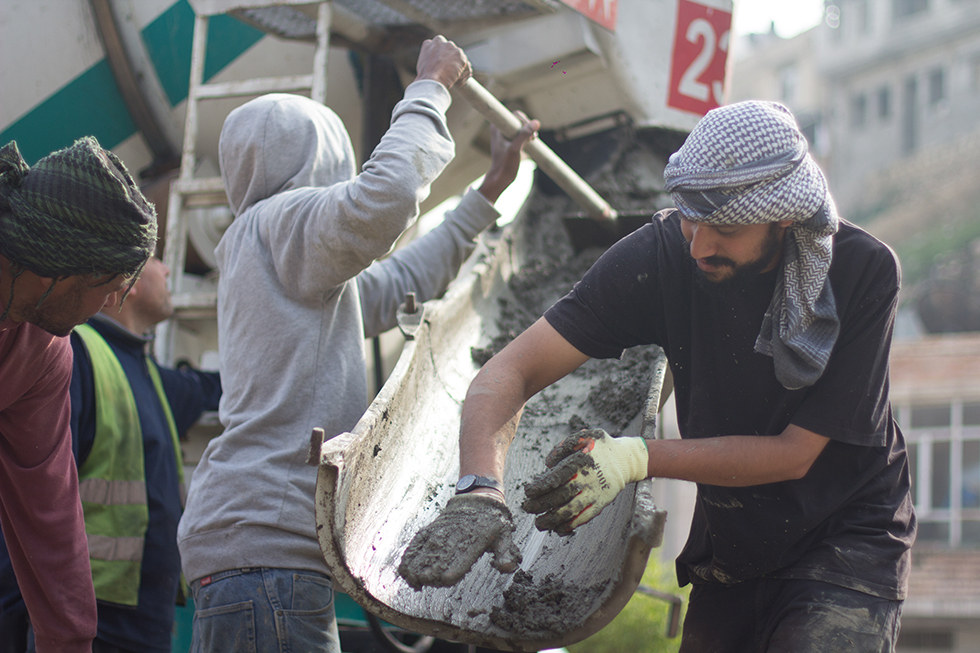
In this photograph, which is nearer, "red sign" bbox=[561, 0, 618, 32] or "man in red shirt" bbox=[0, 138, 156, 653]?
"man in red shirt" bbox=[0, 138, 156, 653]

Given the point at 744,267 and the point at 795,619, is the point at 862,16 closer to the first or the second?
the point at 744,267

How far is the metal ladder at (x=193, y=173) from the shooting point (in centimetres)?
314

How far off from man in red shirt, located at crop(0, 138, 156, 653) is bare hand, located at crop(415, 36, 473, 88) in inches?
32.2

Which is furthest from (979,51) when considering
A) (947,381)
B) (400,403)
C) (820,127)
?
(400,403)

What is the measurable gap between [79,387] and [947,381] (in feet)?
53.3

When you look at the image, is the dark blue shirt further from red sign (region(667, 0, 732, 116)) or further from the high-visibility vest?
red sign (region(667, 0, 732, 116))

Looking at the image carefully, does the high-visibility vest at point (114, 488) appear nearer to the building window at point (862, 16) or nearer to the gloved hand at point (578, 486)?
the gloved hand at point (578, 486)

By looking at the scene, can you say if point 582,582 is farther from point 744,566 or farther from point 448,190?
point 448,190

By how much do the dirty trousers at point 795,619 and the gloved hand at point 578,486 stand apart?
0.51 metres

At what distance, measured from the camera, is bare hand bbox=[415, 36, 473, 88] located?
234 cm

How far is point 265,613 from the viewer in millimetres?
1860

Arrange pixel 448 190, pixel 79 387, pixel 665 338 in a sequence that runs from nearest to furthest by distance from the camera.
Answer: pixel 665 338 → pixel 79 387 → pixel 448 190

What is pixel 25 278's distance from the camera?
1782mm

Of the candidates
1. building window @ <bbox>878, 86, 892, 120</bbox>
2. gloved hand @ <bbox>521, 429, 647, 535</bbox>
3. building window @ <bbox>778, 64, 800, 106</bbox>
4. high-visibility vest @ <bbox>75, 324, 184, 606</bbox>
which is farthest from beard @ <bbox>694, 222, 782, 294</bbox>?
building window @ <bbox>778, 64, 800, 106</bbox>
